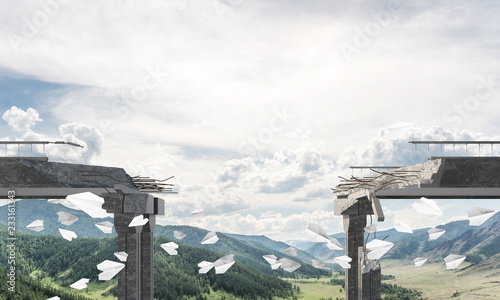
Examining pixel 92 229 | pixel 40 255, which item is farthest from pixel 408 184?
pixel 92 229

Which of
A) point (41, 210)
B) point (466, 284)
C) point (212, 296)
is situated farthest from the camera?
point (41, 210)

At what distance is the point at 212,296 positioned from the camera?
27.3 metres

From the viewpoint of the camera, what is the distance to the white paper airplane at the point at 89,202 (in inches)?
250

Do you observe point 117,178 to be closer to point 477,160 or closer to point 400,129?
point 400,129

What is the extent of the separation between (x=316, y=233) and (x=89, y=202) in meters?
3.57

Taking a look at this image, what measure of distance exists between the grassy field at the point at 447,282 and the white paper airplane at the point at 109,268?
116 feet

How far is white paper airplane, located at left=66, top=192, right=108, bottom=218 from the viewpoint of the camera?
6.35 m

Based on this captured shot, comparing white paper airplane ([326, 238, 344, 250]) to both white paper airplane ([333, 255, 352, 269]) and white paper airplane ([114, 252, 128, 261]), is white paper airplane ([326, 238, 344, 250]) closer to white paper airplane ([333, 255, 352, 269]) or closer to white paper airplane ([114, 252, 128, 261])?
white paper airplane ([333, 255, 352, 269])

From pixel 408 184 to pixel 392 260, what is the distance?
5204 centimetres

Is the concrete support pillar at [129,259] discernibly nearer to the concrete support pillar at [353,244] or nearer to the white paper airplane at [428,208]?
the concrete support pillar at [353,244]

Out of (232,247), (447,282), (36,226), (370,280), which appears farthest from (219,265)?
(232,247)

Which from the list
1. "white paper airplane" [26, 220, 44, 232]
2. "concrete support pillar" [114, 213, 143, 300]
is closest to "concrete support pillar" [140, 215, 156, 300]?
"concrete support pillar" [114, 213, 143, 300]

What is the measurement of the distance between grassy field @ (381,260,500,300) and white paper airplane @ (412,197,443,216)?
34.9 metres

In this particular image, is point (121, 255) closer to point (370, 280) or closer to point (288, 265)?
point (288, 265)
